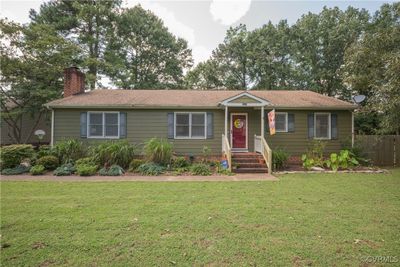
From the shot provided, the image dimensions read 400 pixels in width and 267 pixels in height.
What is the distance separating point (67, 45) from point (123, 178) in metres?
14.1

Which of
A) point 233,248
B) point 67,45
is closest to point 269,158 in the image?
point 233,248

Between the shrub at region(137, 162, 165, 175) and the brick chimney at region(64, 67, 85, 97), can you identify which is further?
the brick chimney at region(64, 67, 85, 97)

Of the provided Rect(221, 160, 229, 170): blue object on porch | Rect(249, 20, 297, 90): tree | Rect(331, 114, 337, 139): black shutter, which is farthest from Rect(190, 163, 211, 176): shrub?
Rect(249, 20, 297, 90): tree

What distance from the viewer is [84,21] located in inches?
872

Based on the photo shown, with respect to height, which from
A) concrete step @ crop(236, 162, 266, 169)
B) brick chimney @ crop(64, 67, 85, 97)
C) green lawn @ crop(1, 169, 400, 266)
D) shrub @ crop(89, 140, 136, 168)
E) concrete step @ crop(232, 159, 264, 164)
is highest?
brick chimney @ crop(64, 67, 85, 97)

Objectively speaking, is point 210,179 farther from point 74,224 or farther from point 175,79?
point 175,79

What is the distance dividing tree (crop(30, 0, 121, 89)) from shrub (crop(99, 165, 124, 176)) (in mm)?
13904

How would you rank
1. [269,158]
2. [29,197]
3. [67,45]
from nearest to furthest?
[29,197] < [269,158] < [67,45]

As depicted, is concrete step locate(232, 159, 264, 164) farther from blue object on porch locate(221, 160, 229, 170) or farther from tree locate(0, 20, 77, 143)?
tree locate(0, 20, 77, 143)

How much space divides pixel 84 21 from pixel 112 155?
18501 mm

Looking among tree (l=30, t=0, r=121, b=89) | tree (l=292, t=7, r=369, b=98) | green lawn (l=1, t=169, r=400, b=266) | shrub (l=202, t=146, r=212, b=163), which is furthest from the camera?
tree (l=292, t=7, r=369, b=98)

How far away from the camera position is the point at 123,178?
8906mm

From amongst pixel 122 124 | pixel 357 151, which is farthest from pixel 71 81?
pixel 357 151

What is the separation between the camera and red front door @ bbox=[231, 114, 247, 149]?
12539 millimetres
